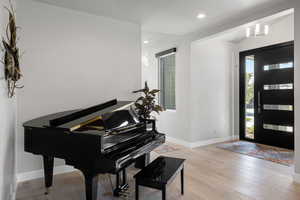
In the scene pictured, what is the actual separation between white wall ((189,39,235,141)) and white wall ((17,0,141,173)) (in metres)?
1.63

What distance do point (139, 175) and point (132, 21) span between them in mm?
2935

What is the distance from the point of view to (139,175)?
6.77 feet

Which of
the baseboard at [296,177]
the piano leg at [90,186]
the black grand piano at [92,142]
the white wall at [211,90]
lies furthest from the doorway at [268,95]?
the piano leg at [90,186]

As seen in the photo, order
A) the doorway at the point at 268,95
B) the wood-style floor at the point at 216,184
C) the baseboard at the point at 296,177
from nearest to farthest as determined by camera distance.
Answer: the wood-style floor at the point at 216,184 → the baseboard at the point at 296,177 → the doorway at the point at 268,95

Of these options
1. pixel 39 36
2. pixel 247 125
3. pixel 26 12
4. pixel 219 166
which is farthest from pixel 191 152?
pixel 26 12

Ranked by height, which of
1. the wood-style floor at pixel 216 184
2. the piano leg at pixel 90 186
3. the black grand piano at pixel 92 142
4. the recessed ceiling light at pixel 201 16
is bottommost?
the wood-style floor at pixel 216 184

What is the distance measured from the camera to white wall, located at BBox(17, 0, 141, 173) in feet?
9.71

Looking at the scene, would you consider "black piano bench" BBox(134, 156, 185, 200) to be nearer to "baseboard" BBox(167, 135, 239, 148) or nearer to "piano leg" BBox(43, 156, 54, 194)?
"piano leg" BBox(43, 156, 54, 194)

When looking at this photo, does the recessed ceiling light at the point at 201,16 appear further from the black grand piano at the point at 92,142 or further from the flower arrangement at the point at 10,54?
the flower arrangement at the point at 10,54

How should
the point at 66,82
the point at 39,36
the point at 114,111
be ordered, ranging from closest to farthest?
1. the point at 114,111
2. the point at 39,36
3. the point at 66,82

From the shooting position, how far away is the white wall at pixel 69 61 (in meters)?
2.96

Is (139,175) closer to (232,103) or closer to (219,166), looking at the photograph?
(219,166)

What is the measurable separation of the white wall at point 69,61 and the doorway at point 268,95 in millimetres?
3173

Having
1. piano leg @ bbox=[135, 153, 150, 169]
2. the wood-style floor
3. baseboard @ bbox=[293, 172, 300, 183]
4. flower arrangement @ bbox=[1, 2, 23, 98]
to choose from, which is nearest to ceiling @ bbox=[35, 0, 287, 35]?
flower arrangement @ bbox=[1, 2, 23, 98]
